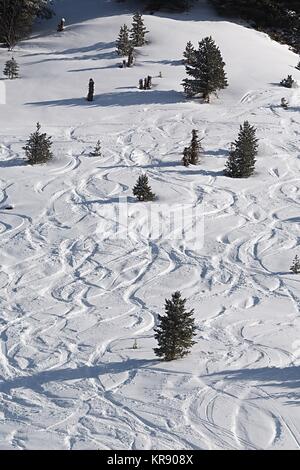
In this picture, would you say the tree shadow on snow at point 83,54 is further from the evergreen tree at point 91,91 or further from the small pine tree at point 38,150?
the small pine tree at point 38,150

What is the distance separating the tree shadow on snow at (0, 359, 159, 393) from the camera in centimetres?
841

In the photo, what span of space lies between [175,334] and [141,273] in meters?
3.09

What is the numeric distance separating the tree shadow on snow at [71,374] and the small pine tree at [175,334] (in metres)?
0.23

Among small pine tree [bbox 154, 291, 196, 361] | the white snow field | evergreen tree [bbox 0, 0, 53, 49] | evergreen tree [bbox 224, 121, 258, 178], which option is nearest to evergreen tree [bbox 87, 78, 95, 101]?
the white snow field

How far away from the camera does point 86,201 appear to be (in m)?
14.6

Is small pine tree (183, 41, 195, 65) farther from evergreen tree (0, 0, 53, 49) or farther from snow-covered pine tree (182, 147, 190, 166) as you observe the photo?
snow-covered pine tree (182, 147, 190, 166)

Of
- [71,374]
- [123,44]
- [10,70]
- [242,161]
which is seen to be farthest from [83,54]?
[71,374]

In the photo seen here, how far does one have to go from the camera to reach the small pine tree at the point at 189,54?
24661 millimetres

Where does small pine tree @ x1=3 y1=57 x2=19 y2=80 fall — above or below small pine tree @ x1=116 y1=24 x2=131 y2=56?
below

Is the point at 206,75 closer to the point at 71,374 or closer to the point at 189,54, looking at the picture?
the point at 189,54

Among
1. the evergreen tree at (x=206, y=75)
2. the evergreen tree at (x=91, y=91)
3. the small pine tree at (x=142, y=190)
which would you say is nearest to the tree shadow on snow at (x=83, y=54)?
the evergreen tree at (x=91, y=91)

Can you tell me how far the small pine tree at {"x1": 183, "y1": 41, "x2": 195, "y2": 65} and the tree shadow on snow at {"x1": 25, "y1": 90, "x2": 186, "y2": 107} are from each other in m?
2.54
